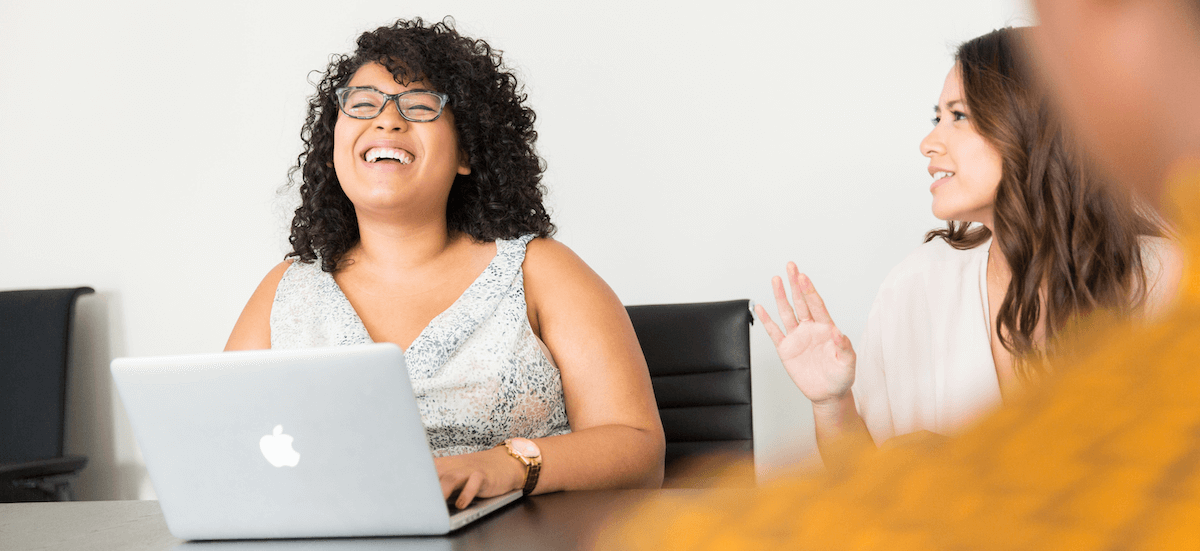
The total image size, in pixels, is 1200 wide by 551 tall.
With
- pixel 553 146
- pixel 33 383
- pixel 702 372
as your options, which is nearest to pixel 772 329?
pixel 702 372

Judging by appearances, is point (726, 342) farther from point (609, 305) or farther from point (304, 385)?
point (304, 385)

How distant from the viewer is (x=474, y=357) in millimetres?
1419

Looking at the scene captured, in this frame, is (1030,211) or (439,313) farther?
(439,313)

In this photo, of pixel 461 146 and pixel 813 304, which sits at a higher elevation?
pixel 461 146

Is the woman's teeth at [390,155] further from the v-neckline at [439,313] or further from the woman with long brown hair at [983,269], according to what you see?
the woman with long brown hair at [983,269]

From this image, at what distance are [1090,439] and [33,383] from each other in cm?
311

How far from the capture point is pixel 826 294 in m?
2.36

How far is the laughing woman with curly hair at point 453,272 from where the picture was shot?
1388mm

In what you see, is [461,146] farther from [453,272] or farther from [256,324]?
[256,324]

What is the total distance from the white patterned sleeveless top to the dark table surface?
0.35 m

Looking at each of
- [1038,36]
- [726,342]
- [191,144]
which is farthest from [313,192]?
[1038,36]

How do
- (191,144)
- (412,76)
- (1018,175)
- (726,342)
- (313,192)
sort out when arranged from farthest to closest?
1. (191,144)
2. (726,342)
3. (313,192)
4. (412,76)
5. (1018,175)

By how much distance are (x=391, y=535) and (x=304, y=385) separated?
0.18 m

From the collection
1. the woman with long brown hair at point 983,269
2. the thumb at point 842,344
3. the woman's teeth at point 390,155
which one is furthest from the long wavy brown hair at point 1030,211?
the woman's teeth at point 390,155
